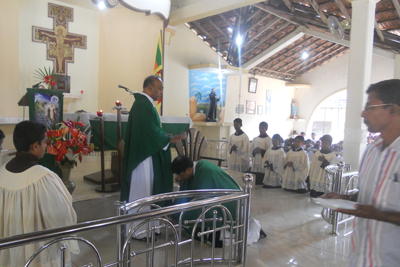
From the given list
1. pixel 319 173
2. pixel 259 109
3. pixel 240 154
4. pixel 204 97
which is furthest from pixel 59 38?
pixel 259 109

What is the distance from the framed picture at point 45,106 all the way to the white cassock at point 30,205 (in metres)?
1.98

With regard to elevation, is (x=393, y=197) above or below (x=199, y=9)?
below

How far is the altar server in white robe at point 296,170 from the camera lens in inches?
241

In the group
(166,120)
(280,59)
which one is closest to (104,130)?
(166,120)

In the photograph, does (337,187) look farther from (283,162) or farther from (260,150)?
(260,150)

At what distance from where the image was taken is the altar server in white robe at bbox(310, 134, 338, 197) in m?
5.73

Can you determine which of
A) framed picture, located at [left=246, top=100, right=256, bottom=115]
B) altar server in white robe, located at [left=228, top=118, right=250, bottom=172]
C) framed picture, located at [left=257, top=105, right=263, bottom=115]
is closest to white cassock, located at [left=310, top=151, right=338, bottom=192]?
altar server in white robe, located at [left=228, top=118, right=250, bottom=172]

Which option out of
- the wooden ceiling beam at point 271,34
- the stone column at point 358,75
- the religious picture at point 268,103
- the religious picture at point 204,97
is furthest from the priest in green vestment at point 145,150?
the religious picture at point 268,103

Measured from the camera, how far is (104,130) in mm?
4520

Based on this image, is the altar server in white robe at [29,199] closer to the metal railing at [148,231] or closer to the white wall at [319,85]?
the metal railing at [148,231]

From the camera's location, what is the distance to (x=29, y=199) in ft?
6.13

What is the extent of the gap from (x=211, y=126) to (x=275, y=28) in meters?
4.50

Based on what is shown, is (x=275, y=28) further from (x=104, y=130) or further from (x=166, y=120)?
(x=104, y=130)

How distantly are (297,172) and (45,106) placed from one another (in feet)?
15.2
